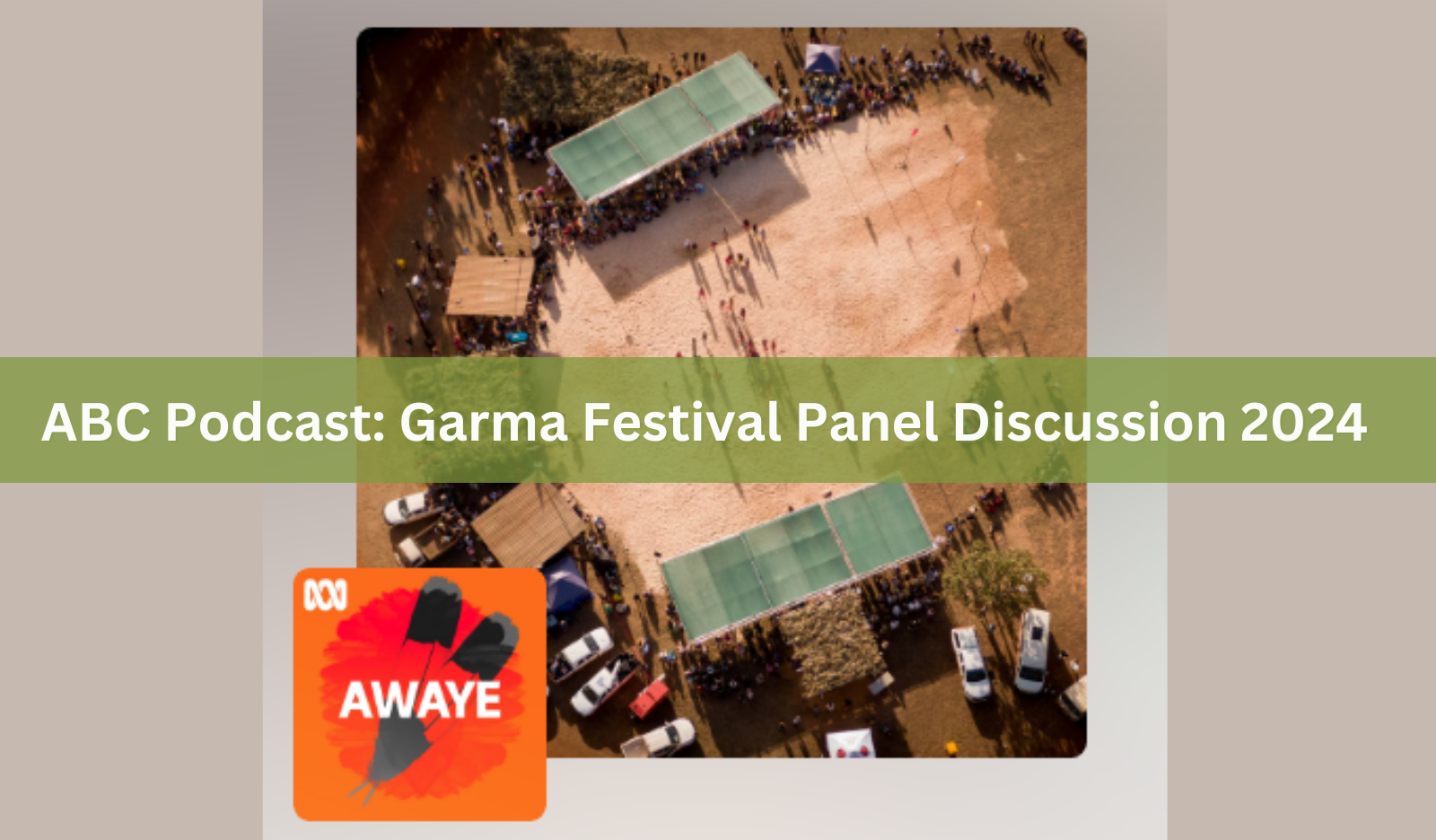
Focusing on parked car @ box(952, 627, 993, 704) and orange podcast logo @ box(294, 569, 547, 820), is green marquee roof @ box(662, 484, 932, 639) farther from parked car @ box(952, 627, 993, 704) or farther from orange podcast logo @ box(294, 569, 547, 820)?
orange podcast logo @ box(294, 569, 547, 820)

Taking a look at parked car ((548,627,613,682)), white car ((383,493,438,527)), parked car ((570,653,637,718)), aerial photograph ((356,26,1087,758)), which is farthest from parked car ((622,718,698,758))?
white car ((383,493,438,527))

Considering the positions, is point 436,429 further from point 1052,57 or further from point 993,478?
point 1052,57

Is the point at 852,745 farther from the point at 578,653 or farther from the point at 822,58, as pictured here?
the point at 822,58

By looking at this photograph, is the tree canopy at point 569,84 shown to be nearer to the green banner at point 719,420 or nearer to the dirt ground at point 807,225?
the dirt ground at point 807,225

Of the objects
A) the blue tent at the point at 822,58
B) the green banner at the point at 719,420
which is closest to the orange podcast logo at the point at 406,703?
the green banner at the point at 719,420

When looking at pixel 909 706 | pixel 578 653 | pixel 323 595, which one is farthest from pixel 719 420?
pixel 323 595
